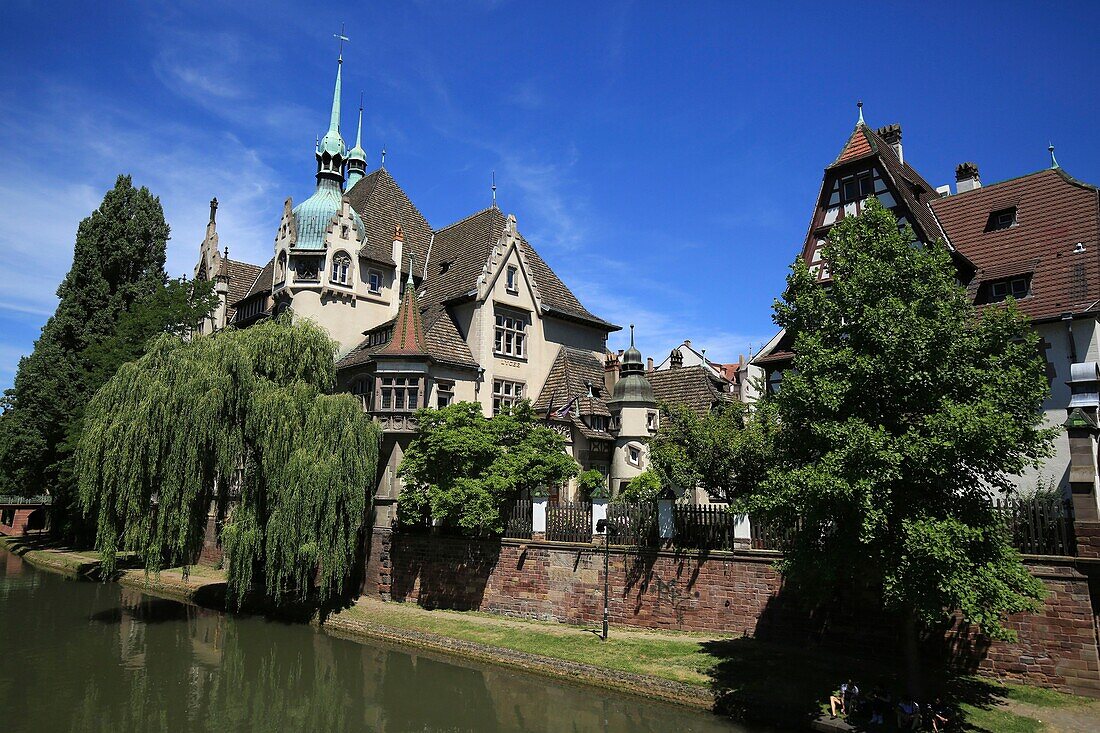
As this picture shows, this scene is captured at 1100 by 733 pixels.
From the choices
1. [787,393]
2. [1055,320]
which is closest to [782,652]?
[787,393]

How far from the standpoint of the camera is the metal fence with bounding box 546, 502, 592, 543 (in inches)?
969

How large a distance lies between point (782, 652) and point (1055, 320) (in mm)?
13306

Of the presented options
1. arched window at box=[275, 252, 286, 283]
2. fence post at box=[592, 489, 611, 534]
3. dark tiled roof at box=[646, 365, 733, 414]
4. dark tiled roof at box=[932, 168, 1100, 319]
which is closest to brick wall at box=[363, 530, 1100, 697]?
fence post at box=[592, 489, 611, 534]

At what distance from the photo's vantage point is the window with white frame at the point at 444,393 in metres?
32.0

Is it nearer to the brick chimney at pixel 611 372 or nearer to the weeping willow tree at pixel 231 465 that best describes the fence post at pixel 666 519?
the weeping willow tree at pixel 231 465

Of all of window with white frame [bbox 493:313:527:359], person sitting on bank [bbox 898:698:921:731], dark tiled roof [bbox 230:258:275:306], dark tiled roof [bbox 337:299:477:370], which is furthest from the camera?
dark tiled roof [bbox 230:258:275:306]

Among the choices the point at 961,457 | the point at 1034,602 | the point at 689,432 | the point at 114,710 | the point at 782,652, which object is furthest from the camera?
the point at 689,432

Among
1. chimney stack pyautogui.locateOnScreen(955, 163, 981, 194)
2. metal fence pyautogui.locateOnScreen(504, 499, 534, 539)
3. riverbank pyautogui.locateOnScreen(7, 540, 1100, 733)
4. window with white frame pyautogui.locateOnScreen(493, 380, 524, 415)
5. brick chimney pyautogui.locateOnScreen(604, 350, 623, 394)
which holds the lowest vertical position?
riverbank pyautogui.locateOnScreen(7, 540, 1100, 733)

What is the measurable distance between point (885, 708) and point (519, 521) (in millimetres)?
14539

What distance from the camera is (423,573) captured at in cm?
2761

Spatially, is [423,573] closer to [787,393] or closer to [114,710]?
[114,710]

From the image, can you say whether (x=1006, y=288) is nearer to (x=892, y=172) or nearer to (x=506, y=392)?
(x=892, y=172)

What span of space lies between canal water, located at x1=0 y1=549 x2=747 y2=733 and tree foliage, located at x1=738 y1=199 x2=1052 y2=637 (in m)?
4.92

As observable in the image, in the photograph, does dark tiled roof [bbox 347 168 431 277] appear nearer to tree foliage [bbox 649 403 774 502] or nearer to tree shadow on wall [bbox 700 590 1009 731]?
tree foliage [bbox 649 403 774 502]
